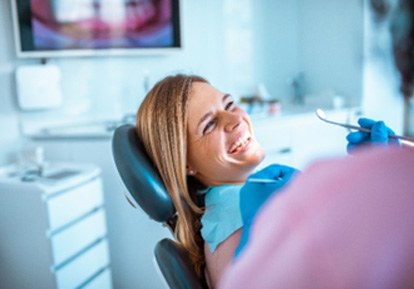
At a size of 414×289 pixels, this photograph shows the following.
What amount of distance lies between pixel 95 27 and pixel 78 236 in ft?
3.58

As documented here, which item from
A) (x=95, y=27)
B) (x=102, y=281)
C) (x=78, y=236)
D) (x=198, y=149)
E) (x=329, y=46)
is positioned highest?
(x=95, y=27)

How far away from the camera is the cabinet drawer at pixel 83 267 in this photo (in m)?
1.75

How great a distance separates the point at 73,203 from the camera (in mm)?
1784

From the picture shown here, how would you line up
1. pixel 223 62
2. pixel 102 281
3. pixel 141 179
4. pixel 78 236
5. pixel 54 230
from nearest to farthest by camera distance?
pixel 141 179 → pixel 54 230 → pixel 78 236 → pixel 102 281 → pixel 223 62

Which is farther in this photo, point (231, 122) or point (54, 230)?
point (54, 230)

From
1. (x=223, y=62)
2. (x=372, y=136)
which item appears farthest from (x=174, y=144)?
(x=223, y=62)

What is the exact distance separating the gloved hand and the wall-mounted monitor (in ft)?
5.62

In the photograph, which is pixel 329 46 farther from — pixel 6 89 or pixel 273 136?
pixel 6 89

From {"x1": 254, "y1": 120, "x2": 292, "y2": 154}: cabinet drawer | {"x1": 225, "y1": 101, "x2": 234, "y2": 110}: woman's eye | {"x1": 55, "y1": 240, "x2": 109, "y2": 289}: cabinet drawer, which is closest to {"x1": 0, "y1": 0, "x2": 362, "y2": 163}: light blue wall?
{"x1": 254, "y1": 120, "x2": 292, "y2": 154}: cabinet drawer

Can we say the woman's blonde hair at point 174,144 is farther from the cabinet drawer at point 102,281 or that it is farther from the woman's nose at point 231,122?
the cabinet drawer at point 102,281

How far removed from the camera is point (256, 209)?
2.67 ft

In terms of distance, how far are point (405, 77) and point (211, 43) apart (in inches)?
97.0

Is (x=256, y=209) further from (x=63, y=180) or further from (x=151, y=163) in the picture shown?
(x=63, y=180)

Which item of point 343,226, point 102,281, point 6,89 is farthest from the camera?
point 6,89
